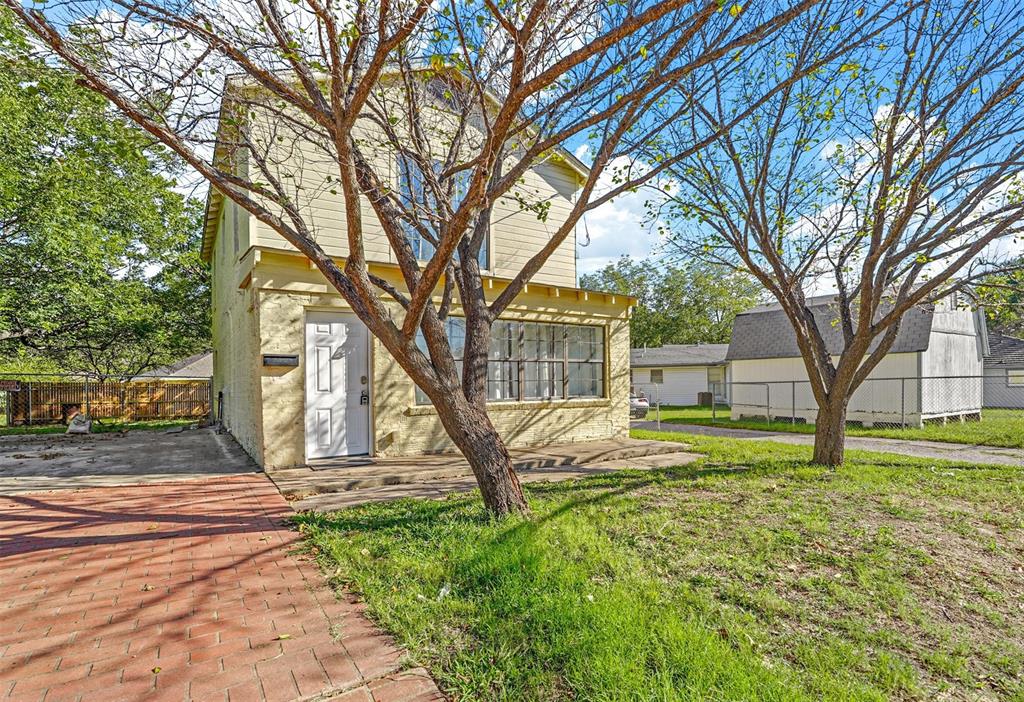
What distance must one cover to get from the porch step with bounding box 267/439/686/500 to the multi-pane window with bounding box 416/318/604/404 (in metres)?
1.07

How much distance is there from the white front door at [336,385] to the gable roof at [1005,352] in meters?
27.1

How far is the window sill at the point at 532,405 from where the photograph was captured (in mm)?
7734

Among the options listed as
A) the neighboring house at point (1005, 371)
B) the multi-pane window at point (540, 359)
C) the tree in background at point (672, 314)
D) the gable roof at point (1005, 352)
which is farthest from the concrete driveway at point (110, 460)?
the gable roof at point (1005, 352)

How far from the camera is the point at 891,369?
1491 centimetres

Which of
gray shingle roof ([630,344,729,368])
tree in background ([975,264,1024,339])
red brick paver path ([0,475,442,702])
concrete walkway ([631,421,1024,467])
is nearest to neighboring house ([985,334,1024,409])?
gray shingle roof ([630,344,729,368])

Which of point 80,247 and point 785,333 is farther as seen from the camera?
point 785,333

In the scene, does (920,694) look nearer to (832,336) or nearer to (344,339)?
(344,339)

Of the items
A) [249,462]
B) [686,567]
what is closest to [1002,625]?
[686,567]

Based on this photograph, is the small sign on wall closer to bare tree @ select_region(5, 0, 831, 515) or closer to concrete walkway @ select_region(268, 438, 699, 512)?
concrete walkway @ select_region(268, 438, 699, 512)

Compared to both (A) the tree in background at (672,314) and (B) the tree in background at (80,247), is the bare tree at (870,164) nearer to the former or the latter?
(B) the tree in background at (80,247)

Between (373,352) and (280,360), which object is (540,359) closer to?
(373,352)

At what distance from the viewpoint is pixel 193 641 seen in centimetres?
262

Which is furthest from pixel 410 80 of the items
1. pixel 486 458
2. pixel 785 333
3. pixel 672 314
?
pixel 672 314

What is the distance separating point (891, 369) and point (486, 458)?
50.4ft
